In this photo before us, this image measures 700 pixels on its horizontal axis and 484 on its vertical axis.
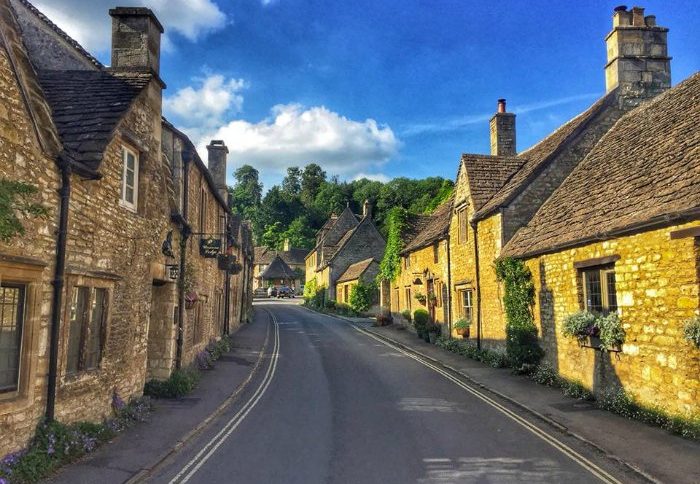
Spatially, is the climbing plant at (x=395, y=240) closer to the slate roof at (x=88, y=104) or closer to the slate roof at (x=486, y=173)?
the slate roof at (x=486, y=173)

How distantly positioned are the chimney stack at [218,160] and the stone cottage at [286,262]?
64525mm

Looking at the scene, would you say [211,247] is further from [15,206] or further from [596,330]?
[596,330]

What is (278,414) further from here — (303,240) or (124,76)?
(303,240)

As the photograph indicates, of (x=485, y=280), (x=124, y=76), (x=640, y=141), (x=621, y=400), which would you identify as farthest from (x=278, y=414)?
(x=640, y=141)

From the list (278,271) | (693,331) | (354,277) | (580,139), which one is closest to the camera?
(693,331)

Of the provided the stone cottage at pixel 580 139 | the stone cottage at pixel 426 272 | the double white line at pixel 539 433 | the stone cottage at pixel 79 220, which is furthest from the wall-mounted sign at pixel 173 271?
the stone cottage at pixel 426 272

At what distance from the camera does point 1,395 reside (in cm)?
673

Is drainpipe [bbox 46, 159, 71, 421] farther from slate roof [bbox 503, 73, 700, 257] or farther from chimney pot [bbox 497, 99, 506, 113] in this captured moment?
chimney pot [bbox 497, 99, 506, 113]

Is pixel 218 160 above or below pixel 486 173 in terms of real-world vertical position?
above

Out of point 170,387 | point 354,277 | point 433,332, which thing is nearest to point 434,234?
point 433,332

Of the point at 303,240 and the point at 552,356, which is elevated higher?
the point at 303,240

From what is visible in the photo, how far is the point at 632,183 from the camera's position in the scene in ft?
40.0

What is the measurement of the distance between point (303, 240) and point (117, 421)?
330 feet

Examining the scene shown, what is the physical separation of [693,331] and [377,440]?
18.3ft
